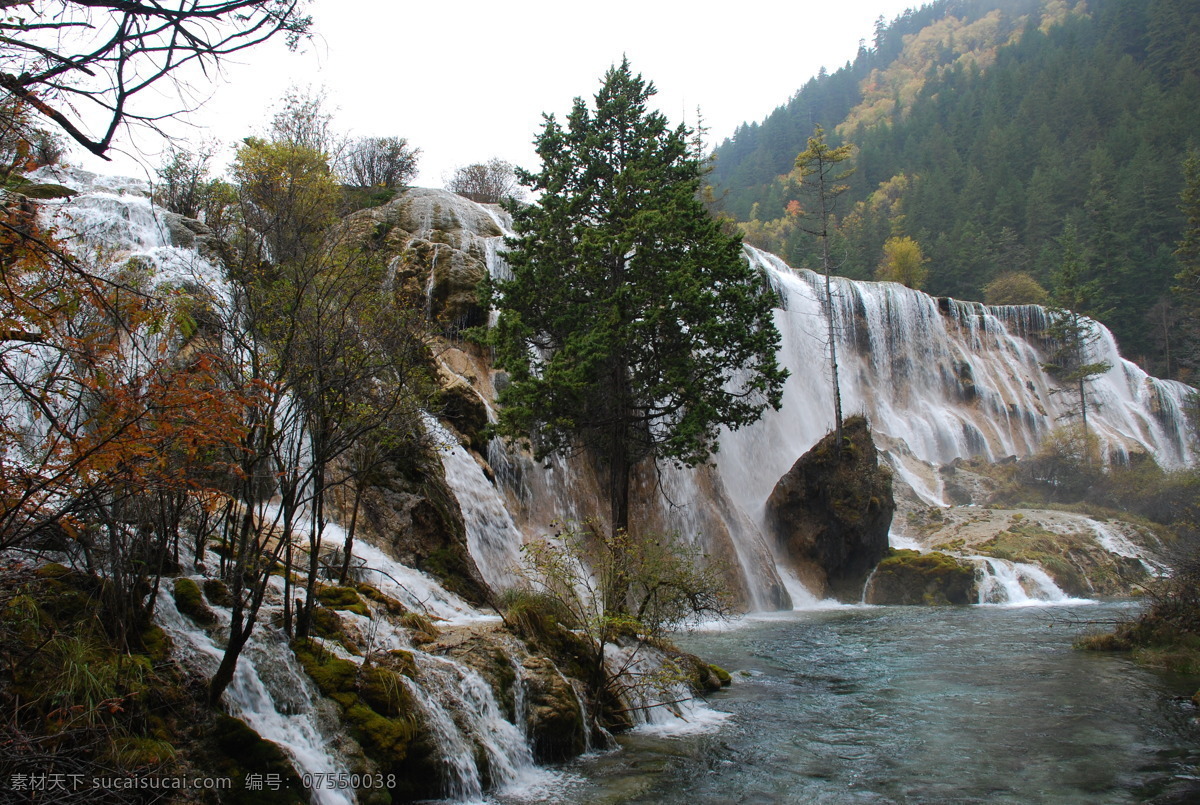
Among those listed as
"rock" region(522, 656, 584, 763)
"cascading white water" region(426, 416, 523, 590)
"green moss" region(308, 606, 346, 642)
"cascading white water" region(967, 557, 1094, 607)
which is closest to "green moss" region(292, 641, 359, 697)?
"green moss" region(308, 606, 346, 642)

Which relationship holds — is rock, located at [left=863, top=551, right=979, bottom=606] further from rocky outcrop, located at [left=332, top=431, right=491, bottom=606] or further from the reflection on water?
rocky outcrop, located at [left=332, top=431, right=491, bottom=606]

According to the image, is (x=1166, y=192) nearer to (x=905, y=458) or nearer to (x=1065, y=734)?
(x=905, y=458)

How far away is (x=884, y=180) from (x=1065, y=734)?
292ft

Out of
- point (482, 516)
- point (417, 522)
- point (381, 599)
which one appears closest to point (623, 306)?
point (482, 516)

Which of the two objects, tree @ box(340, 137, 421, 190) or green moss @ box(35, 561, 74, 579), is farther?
tree @ box(340, 137, 421, 190)

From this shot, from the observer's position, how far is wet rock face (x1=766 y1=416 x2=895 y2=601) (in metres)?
25.6

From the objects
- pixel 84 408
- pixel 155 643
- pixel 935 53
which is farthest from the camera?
pixel 935 53

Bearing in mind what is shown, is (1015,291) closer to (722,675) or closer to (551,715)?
(722,675)

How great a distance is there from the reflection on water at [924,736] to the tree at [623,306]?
5660 millimetres

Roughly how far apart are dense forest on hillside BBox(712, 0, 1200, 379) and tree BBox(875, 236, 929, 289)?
173cm

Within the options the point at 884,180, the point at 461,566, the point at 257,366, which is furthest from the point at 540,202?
the point at 884,180

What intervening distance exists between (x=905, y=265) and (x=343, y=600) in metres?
63.2

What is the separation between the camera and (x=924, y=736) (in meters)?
9.34

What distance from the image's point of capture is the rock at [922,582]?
24859mm
